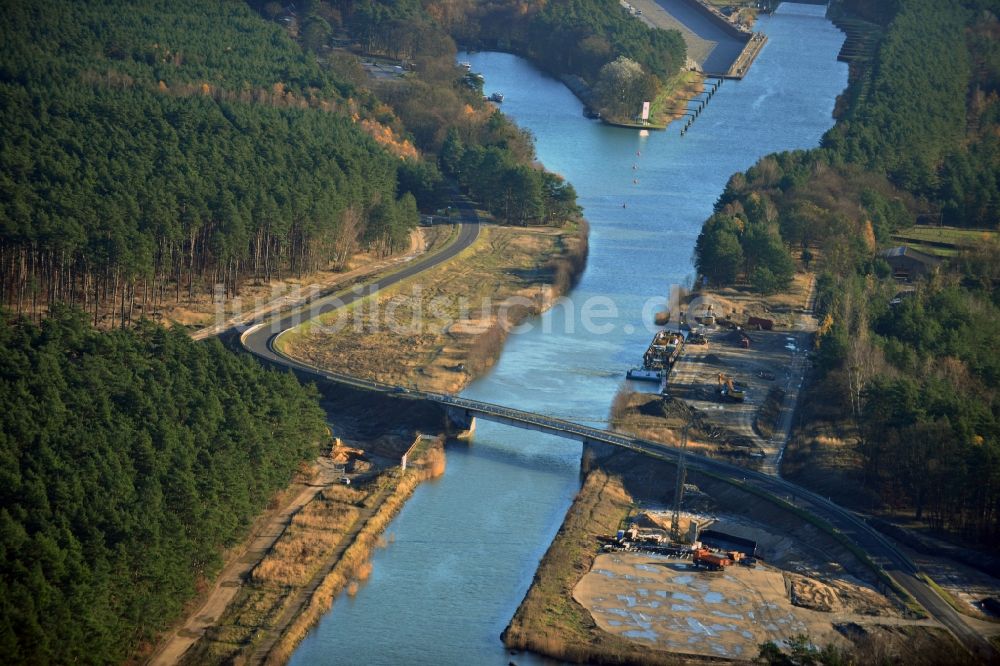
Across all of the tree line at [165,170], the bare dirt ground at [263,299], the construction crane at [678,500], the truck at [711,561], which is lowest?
the truck at [711,561]

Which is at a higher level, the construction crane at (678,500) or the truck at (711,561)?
the construction crane at (678,500)

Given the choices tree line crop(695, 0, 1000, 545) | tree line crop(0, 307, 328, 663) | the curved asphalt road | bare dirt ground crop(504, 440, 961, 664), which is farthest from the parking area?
tree line crop(0, 307, 328, 663)

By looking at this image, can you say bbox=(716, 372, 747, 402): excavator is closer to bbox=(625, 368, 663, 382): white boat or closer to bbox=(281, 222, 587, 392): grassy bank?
bbox=(625, 368, 663, 382): white boat

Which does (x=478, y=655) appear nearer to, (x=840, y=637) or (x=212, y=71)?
(x=840, y=637)

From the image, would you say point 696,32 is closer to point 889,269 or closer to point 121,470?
point 889,269

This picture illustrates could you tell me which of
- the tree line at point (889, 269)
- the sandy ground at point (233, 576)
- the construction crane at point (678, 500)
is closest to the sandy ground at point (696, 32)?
the tree line at point (889, 269)

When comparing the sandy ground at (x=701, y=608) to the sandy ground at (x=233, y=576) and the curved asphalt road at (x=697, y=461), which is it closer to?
the curved asphalt road at (x=697, y=461)

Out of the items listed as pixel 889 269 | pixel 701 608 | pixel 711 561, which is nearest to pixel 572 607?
pixel 701 608
